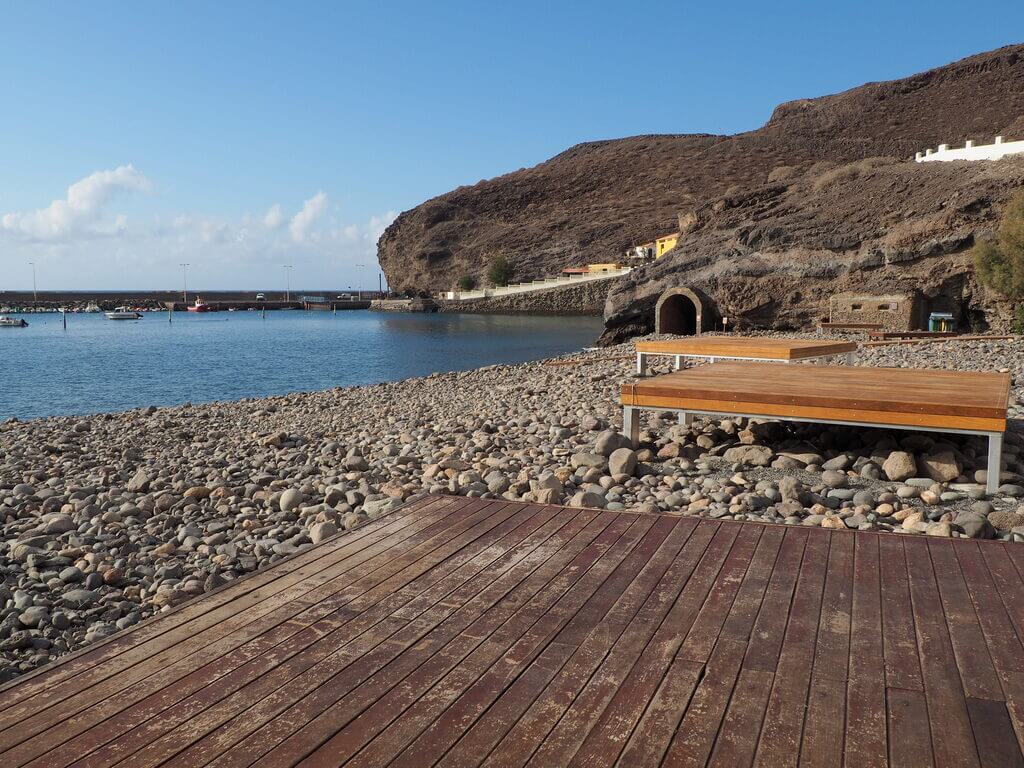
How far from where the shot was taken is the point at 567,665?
2.81 metres

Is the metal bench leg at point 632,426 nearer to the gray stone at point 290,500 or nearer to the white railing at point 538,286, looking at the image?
the gray stone at point 290,500

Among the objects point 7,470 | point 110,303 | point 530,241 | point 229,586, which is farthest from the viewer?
point 110,303

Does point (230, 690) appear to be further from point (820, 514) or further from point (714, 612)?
point (820, 514)

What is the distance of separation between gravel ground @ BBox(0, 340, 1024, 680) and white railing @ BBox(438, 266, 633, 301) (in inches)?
2401

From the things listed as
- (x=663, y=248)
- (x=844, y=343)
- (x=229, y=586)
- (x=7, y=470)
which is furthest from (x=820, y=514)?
(x=663, y=248)

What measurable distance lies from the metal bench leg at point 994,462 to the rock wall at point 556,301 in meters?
63.2

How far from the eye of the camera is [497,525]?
182 inches

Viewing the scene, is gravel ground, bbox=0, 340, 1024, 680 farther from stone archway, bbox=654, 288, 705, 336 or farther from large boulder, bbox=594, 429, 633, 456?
stone archway, bbox=654, 288, 705, 336

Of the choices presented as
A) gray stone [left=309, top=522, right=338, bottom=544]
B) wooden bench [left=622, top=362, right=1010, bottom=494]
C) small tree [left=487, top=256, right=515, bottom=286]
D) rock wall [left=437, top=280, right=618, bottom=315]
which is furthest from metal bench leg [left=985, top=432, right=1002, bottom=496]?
small tree [left=487, top=256, right=515, bottom=286]

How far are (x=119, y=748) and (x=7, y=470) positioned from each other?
871cm

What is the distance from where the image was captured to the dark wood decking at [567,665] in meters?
2.30

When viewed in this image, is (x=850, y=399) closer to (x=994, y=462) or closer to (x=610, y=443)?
(x=994, y=462)

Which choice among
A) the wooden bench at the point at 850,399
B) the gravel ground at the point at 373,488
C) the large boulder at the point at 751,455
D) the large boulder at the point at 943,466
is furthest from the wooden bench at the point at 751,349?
the large boulder at the point at 943,466

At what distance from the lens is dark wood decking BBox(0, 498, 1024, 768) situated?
230cm
